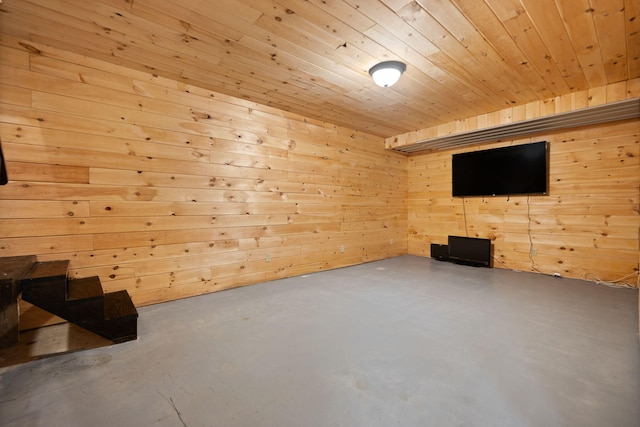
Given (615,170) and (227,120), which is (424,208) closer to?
(615,170)

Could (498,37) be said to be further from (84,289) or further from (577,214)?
(84,289)

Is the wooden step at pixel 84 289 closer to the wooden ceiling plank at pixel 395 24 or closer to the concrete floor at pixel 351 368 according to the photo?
the concrete floor at pixel 351 368

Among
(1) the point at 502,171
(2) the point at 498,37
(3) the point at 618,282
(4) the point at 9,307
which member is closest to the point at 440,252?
(1) the point at 502,171

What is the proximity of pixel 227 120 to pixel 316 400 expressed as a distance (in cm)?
302

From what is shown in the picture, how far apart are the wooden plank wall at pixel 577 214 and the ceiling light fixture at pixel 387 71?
3069 millimetres

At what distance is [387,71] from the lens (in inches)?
101

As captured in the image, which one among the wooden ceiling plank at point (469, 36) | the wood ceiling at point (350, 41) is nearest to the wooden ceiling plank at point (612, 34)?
the wood ceiling at point (350, 41)

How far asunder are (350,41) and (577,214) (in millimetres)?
4032

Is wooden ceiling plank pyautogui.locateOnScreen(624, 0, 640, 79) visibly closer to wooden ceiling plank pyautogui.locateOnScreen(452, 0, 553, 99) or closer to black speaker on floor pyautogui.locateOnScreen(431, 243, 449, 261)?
wooden ceiling plank pyautogui.locateOnScreen(452, 0, 553, 99)

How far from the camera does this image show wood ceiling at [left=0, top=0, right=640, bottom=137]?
191 cm

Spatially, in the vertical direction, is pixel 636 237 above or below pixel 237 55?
below

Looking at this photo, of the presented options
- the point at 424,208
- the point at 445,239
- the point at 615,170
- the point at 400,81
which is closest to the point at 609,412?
the point at 400,81

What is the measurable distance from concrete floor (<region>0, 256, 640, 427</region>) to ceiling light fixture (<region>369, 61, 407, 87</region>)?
2230mm

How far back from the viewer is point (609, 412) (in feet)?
4.43
